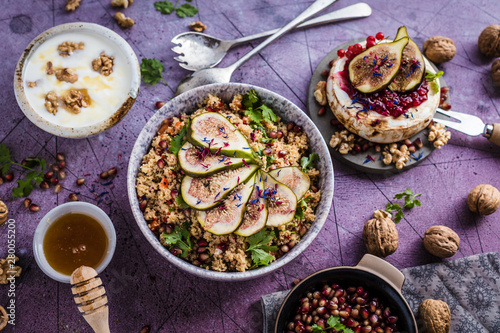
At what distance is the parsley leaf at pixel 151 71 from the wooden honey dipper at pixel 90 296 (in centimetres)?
168

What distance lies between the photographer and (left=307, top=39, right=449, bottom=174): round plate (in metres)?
3.60

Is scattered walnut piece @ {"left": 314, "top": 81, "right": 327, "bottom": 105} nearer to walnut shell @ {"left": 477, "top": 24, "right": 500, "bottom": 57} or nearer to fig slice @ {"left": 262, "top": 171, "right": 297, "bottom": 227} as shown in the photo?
fig slice @ {"left": 262, "top": 171, "right": 297, "bottom": 227}

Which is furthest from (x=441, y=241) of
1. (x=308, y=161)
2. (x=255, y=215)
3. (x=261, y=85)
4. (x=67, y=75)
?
(x=67, y=75)

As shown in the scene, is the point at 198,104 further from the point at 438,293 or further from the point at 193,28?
the point at 438,293

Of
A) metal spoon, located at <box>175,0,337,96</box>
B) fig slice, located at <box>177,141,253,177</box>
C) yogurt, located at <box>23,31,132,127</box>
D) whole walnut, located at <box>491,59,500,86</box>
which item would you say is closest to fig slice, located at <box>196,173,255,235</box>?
fig slice, located at <box>177,141,253,177</box>

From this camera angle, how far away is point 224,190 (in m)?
2.87

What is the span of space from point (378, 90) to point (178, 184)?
69.7 inches

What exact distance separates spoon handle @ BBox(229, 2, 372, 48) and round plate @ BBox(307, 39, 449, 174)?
28cm

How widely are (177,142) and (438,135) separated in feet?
7.39

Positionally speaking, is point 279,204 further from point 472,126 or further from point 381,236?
point 472,126

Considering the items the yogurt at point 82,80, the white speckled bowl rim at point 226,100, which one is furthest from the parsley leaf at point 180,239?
the yogurt at point 82,80

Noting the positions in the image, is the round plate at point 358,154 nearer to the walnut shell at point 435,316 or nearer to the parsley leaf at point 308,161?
the parsley leaf at point 308,161

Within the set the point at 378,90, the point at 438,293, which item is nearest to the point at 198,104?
the point at 378,90

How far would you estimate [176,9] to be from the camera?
391cm
